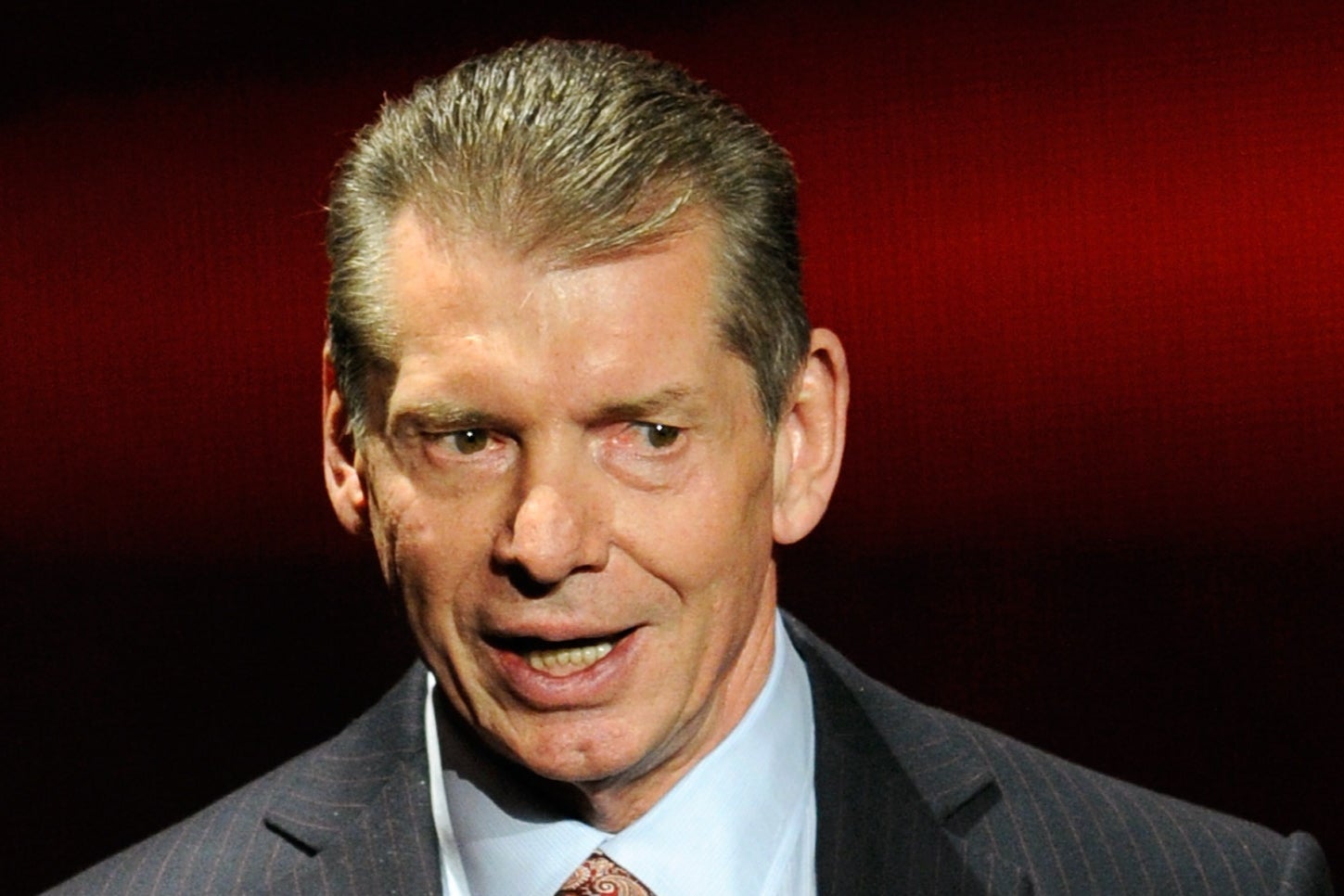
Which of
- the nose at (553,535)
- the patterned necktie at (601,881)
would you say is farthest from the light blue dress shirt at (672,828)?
the nose at (553,535)

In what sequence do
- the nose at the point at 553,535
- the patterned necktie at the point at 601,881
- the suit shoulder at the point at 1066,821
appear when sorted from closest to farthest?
1. the nose at the point at 553,535
2. the patterned necktie at the point at 601,881
3. the suit shoulder at the point at 1066,821

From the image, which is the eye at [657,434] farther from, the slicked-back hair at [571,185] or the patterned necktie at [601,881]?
the patterned necktie at [601,881]

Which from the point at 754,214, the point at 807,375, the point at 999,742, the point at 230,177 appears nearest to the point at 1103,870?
the point at 999,742

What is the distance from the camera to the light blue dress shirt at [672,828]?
213cm

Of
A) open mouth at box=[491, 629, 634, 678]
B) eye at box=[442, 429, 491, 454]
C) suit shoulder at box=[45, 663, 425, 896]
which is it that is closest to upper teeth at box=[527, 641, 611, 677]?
open mouth at box=[491, 629, 634, 678]

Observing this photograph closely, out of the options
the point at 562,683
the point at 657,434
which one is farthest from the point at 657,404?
the point at 562,683

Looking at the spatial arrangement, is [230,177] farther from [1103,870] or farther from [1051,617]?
[1103,870]

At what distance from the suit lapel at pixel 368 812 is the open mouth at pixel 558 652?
0.90 feet

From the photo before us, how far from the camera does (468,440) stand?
2.01 meters

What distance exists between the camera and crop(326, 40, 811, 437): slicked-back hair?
1.97 metres

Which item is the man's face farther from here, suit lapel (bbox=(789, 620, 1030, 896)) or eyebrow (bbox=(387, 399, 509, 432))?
suit lapel (bbox=(789, 620, 1030, 896))

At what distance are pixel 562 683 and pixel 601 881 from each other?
0.76 feet

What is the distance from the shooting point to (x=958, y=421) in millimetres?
2611

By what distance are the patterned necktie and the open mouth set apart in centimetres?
23
